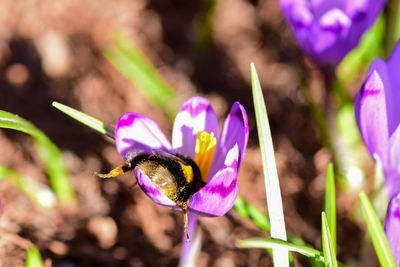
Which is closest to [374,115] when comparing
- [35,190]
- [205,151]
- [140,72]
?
[205,151]

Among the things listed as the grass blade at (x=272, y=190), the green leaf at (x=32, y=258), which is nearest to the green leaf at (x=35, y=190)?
the green leaf at (x=32, y=258)

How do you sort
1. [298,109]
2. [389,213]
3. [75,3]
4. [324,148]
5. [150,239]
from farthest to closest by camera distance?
[75,3]
[298,109]
[324,148]
[150,239]
[389,213]

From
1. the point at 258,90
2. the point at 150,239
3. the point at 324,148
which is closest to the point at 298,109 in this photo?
the point at 324,148

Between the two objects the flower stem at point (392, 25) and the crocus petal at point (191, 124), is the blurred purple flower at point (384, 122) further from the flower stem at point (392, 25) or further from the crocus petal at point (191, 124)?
the flower stem at point (392, 25)

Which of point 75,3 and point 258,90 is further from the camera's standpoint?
point 75,3

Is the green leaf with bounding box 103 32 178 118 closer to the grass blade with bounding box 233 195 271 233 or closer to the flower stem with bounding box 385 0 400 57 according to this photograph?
the grass blade with bounding box 233 195 271 233

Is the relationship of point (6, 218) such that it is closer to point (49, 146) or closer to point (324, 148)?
point (49, 146)

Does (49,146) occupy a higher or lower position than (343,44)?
lower

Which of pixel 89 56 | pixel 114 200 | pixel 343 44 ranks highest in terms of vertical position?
pixel 89 56

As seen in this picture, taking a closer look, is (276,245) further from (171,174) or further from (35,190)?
(35,190)
